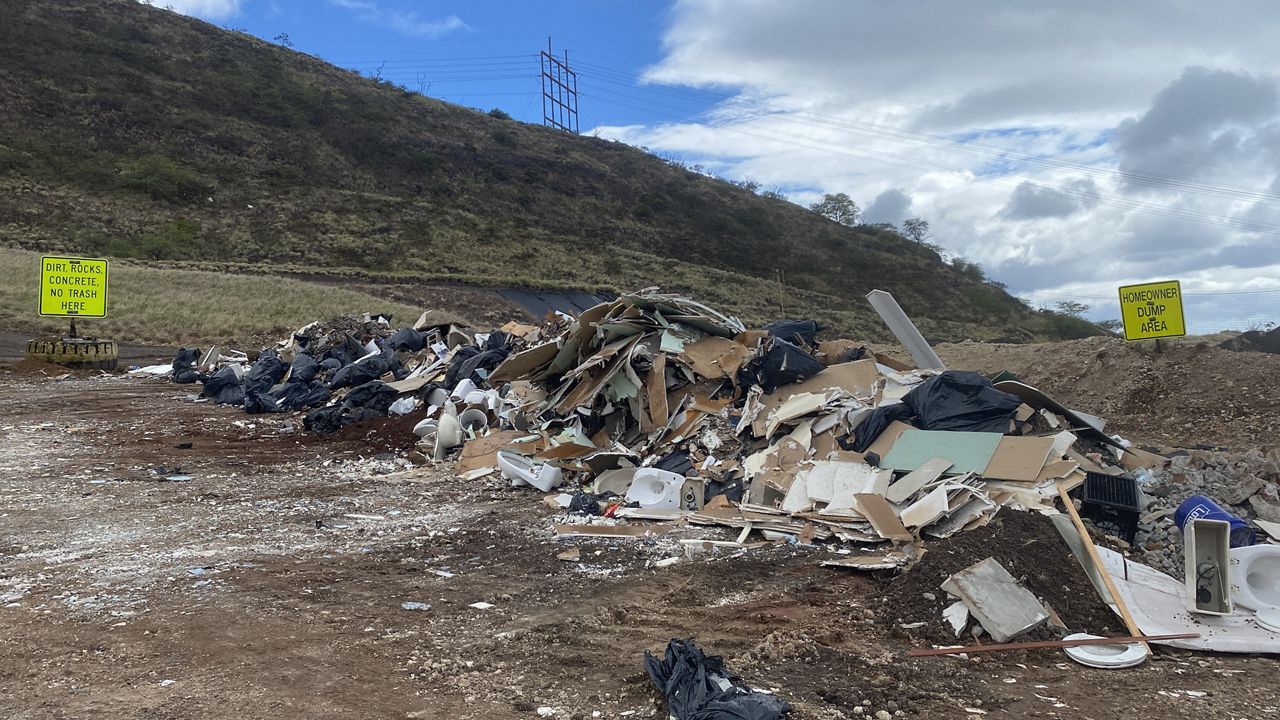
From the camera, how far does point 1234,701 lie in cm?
326

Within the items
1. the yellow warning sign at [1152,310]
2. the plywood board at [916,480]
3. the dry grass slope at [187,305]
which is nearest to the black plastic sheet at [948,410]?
the plywood board at [916,480]

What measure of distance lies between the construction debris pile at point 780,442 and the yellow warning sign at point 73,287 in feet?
33.4

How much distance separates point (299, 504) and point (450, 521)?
139 cm

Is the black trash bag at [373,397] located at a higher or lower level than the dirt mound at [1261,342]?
lower

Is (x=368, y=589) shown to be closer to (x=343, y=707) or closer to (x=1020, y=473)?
(x=343, y=707)

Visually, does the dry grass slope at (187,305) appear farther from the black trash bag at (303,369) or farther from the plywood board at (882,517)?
the plywood board at (882,517)

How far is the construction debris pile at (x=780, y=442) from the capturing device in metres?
5.23

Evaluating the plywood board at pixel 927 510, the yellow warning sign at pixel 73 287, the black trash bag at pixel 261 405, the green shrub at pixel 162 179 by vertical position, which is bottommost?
the plywood board at pixel 927 510

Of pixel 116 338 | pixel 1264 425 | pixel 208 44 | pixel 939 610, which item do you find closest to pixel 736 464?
pixel 939 610

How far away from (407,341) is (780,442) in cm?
832

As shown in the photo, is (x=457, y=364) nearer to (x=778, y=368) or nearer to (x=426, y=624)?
(x=778, y=368)

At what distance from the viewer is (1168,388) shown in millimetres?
11469

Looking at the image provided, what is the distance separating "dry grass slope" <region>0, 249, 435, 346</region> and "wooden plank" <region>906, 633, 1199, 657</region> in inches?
805

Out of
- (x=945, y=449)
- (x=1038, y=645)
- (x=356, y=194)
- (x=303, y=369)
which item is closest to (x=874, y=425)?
(x=945, y=449)
